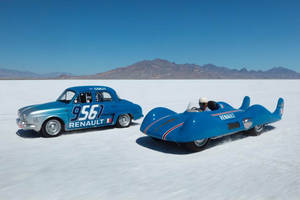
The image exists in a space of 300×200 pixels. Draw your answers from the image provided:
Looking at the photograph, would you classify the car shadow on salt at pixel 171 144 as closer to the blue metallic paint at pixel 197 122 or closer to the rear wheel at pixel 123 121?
the blue metallic paint at pixel 197 122

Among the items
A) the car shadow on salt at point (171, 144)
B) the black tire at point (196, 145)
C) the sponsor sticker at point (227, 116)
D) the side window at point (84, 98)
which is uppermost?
the side window at point (84, 98)

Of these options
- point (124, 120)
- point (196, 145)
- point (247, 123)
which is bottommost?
point (196, 145)

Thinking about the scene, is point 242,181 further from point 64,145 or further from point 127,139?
point 64,145

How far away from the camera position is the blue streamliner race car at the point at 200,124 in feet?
20.0

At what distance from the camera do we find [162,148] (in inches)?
271

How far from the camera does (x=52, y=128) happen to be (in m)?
8.00

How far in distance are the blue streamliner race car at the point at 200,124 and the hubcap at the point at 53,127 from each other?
2821mm

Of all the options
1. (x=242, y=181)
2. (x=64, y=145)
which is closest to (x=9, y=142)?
(x=64, y=145)

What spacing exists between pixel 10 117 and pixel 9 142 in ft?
15.3

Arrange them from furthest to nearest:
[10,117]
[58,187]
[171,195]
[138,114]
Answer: [10,117], [138,114], [58,187], [171,195]

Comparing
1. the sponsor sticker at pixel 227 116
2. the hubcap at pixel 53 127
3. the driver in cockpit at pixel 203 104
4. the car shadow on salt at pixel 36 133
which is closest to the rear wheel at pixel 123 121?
the car shadow on salt at pixel 36 133

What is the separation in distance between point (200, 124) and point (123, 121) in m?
3.95

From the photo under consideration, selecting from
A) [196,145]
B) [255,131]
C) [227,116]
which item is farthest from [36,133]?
[255,131]

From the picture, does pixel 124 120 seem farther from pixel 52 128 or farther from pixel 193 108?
pixel 193 108
